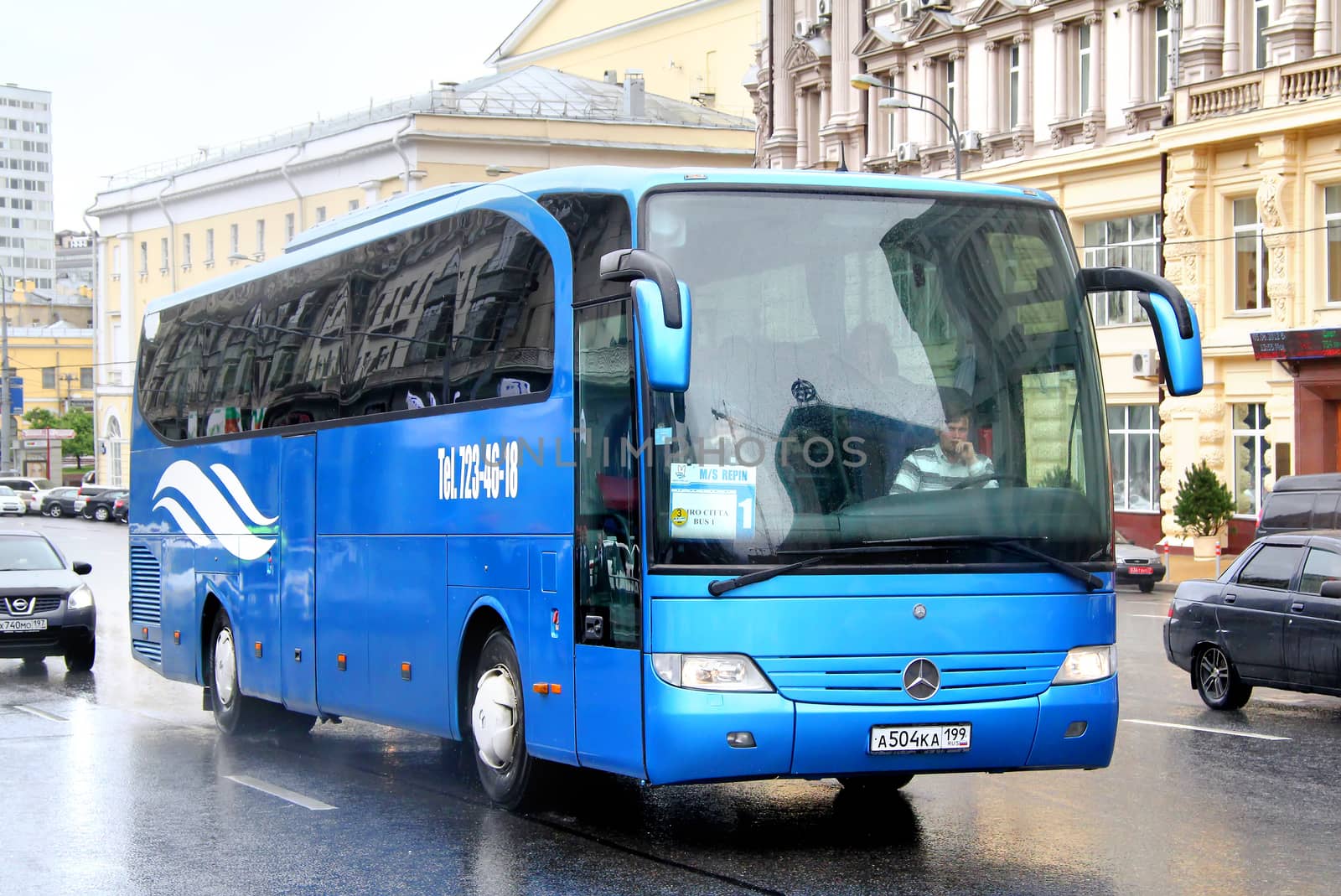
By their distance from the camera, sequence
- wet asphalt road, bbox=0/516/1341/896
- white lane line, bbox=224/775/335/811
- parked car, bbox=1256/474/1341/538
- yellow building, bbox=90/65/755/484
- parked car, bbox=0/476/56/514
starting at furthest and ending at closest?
parked car, bbox=0/476/56/514 < yellow building, bbox=90/65/755/484 < parked car, bbox=1256/474/1341/538 < white lane line, bbox=224/775/335/811 < wet asphalt road, bbox=0/516/1341/896

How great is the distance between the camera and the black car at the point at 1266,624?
14.9m

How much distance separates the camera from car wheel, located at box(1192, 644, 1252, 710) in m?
15.6

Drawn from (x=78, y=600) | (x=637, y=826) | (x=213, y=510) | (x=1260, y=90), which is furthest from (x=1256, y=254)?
(x=637, y=826)

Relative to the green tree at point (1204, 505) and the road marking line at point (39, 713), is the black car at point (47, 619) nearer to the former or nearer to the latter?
the road marking line at point (39, 713)

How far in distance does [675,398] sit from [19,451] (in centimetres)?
11422

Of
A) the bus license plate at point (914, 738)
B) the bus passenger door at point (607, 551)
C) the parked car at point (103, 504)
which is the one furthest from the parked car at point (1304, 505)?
the parked car at point (103, 504)

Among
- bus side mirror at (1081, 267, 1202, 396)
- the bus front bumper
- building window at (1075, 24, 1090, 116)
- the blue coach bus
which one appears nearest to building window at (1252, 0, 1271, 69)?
building window at (1075, 24, 1090, 116)

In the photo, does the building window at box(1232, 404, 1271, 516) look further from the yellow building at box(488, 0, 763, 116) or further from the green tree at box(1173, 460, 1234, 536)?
the yellow building at box(488, 0, 763, 116)

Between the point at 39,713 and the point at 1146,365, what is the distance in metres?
27.4

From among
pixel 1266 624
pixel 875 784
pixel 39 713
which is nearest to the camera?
pixel 875 784

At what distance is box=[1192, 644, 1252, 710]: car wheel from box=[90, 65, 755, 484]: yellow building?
45390 millimetres

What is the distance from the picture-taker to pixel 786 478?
854cm

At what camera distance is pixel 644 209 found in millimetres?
8875

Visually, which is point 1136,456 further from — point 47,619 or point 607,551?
point 607,551
